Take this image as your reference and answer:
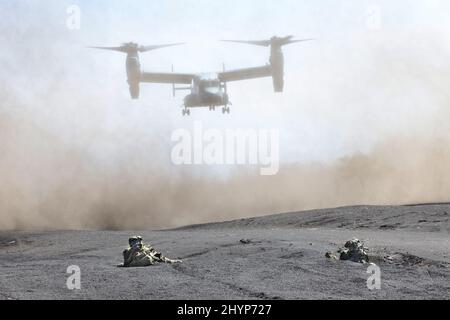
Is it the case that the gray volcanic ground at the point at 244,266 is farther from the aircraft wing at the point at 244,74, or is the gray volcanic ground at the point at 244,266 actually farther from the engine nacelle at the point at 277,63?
the aircraft wing at the point at 244,74

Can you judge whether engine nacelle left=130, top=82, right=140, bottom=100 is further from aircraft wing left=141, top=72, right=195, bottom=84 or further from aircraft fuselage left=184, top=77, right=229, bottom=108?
aircraft wing left=141, top=72, right=195, bottom=84

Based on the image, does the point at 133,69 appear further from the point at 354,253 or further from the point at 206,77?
the point at 354,253

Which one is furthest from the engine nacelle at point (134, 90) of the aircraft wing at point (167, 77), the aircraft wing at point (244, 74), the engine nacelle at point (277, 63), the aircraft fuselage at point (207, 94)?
the engine nacelle at point (277, 63)

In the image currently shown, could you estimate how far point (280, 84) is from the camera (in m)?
38.0

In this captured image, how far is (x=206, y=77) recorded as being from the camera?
140 ft

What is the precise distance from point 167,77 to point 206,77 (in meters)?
3.67

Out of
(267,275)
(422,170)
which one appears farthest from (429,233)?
(422,170)

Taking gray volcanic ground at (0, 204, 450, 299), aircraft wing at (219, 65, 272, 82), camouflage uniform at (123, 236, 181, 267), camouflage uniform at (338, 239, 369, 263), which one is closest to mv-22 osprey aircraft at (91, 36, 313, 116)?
aircraft wing at (219, 65, 272, 82)

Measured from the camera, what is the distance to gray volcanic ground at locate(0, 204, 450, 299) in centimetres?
1554

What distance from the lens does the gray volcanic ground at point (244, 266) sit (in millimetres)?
15539

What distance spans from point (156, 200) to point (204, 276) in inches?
1116

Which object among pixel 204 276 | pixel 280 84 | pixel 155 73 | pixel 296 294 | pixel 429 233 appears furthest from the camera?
pixel 155 73

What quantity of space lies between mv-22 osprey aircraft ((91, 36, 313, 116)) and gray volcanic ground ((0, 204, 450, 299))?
10.6 m
